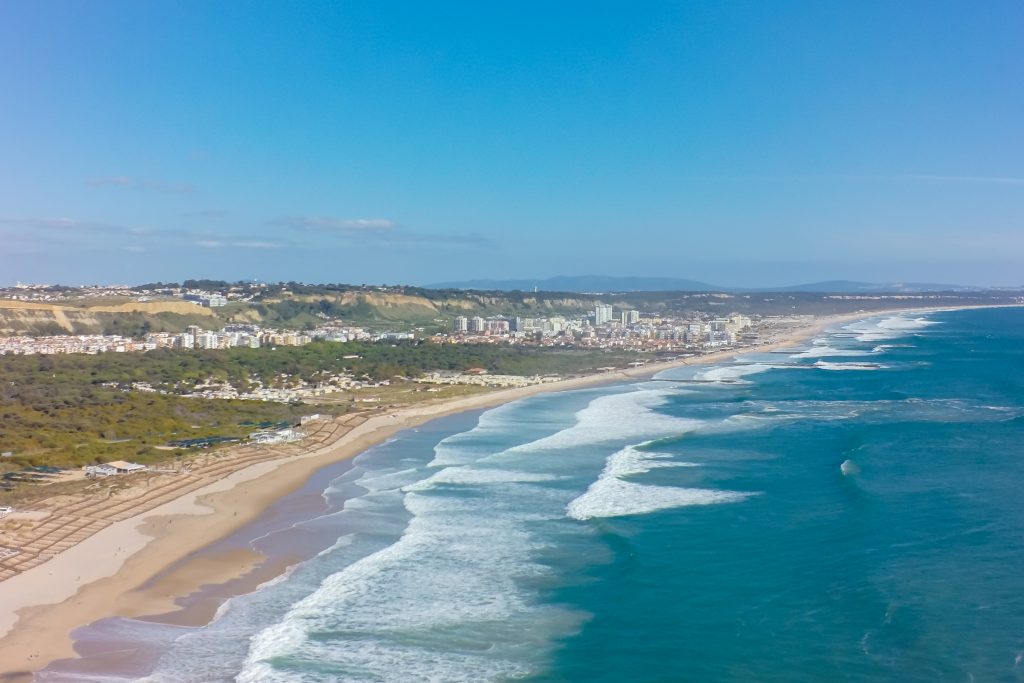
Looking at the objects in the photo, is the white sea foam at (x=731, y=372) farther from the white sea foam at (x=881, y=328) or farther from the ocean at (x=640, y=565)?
the white sea foam at (x=881, y=328)

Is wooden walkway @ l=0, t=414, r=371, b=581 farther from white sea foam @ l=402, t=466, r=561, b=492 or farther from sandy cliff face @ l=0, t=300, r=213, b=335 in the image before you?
sandy cliff face @ l=0, t=300, r=213, b=335

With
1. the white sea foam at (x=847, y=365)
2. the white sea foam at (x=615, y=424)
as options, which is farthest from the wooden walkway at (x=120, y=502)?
the white sea foam at (x=847, y=365)

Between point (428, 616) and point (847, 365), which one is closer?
point (428, 616)

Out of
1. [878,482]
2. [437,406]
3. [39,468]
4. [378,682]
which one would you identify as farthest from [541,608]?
[437,406]

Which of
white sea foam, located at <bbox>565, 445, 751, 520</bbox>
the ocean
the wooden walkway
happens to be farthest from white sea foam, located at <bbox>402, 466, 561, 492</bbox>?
the wooden walkway

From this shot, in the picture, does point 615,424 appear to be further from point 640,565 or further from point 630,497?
point 640,565

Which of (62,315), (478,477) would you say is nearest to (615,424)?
(478,477)

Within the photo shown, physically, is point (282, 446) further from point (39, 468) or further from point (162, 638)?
point (162, 638)
